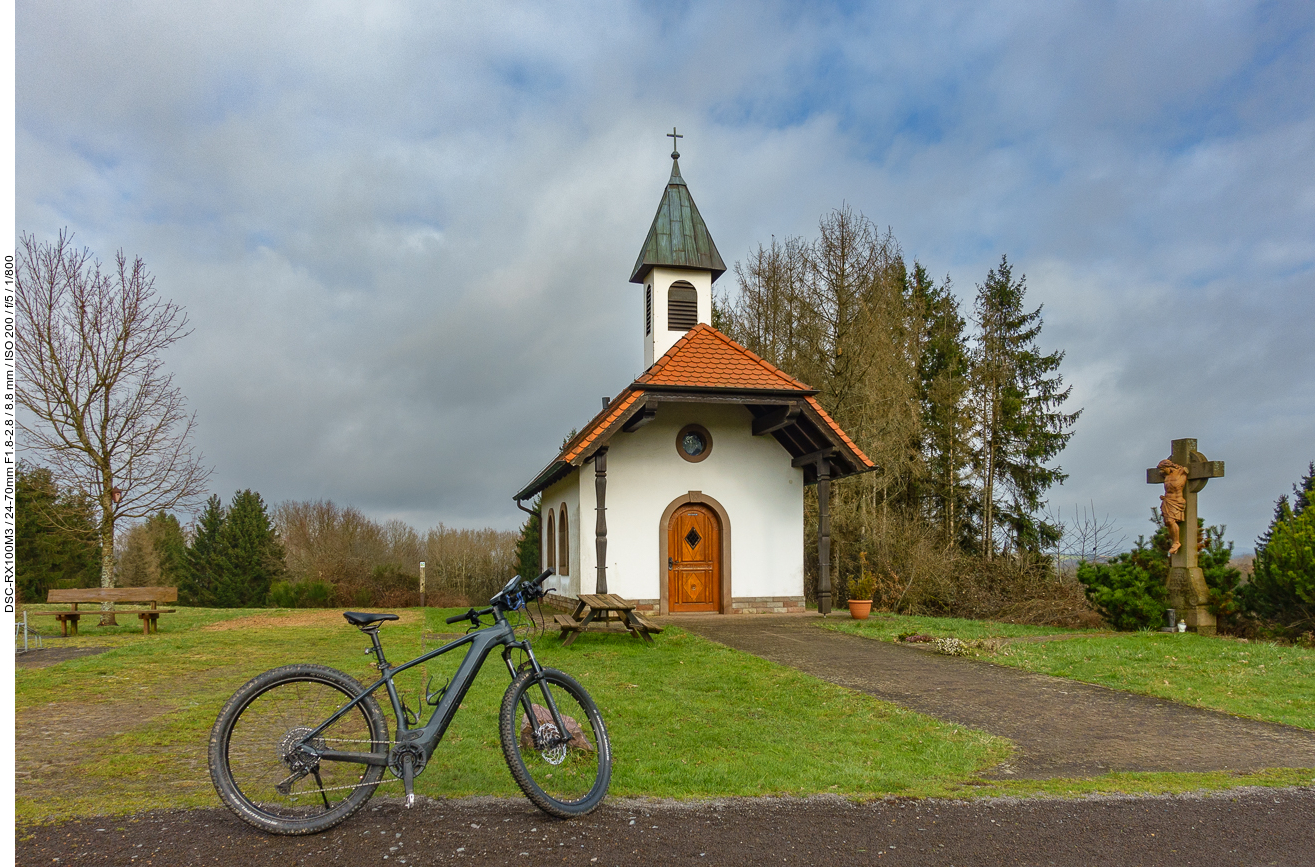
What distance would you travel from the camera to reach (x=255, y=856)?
3773mm

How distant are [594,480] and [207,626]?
308 inches

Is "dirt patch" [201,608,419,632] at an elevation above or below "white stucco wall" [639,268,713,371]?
below

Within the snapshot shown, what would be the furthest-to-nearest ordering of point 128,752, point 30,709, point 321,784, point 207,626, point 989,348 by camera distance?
point 989,348, point 207,626, point 30,709, point 128,752, point 321,784

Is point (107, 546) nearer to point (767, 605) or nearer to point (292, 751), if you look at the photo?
point (767, 605)

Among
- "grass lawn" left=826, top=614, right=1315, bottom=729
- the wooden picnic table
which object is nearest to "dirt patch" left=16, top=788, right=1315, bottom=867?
"grass lawn" left=826, top=614, right=1315, bottom=729

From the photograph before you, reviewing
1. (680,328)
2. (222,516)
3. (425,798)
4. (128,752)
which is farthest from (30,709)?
(222,516)

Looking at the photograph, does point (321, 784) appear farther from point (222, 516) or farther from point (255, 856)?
point (222, 516)

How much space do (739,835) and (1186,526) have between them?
1202 cm

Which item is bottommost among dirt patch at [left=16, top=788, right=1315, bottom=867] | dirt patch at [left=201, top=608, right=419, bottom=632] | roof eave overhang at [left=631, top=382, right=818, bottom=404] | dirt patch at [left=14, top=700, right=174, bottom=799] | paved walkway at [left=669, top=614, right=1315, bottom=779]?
dirt patch at [left=201, top=608, right=419, bottom=632]

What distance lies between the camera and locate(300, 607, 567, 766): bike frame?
13.7 ft

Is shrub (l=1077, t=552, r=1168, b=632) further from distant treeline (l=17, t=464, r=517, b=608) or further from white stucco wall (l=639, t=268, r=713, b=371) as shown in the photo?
distant treeline (l=17, t=464, r=517, b=608)

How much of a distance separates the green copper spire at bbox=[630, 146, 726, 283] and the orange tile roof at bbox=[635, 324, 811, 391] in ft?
8.45

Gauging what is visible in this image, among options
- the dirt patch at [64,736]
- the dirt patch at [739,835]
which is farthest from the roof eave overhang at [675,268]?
the dirt patch at [739,835]

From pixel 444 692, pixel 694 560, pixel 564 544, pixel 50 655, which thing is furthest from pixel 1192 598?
pixel 50 655
